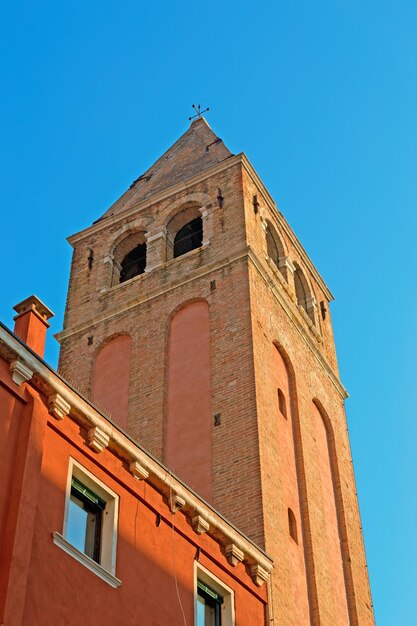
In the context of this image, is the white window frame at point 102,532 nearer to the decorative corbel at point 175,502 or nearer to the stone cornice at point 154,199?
the decorative corbel at point 175,502

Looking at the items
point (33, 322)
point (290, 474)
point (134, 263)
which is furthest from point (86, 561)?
point (134, 263)

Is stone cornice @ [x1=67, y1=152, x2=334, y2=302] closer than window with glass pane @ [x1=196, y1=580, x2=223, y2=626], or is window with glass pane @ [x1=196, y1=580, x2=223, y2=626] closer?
window with glass pane @ [x1=196, y1=580, x2=223, y2=626]

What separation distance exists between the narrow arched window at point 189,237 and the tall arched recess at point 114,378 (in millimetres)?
3977

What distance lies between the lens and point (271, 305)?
2800cm

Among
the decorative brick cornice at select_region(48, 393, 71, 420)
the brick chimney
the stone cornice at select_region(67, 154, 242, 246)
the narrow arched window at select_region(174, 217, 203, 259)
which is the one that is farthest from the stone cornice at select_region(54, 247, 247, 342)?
the decorative brick cornice at select_region(48, 393, 71, 420)

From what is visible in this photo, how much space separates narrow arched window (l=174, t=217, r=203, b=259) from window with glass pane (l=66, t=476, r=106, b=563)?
17051 millimetres

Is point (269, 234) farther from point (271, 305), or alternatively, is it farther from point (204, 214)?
point (271, 305)

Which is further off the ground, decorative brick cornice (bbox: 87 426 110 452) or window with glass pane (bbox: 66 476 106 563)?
decorative brick cornice (bbox: 87 426 110 452)

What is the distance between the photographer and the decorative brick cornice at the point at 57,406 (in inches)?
564

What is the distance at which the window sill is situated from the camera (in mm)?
13117

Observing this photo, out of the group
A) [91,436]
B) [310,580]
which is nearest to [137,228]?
[310,580]

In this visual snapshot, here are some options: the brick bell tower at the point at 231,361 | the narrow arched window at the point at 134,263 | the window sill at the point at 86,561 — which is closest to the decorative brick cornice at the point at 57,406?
the window sill at the point at 86,561

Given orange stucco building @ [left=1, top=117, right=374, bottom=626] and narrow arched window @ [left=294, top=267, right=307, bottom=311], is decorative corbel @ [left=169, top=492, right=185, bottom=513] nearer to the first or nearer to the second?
orange stucco building @ [left=1, top=117, right=374, bottom=626]

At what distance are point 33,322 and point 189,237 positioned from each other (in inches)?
634
